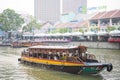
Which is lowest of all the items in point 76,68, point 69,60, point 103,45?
point 103,45

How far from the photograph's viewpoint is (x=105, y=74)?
65.3ft

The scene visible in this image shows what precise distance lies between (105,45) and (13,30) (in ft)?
105

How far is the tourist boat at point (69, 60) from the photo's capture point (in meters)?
18.9

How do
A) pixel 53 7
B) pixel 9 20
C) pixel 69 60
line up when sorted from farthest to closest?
pixel 53 7 < pixel 9 20 < pixel 69 60

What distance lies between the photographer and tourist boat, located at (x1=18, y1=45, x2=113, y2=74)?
18.9m

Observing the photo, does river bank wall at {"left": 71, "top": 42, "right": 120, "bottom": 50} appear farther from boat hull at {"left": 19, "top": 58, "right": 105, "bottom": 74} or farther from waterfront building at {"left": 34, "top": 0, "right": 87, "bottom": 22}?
waterfront building at {"left": 34, "top": 0, "right": 87, "bottom": 22}

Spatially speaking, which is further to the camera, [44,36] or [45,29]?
[45,29]

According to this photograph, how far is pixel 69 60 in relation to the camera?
19734 mm

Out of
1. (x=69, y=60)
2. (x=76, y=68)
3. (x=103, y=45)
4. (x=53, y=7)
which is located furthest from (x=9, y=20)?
(x=53, y=7)

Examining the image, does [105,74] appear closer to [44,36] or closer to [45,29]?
[44,36]

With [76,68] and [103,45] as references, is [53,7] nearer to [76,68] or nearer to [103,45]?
[103,45]

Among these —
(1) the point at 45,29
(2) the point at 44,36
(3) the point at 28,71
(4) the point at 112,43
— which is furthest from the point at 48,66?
(1) the point at 45,29

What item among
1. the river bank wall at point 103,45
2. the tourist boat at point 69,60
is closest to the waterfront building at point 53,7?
the river bank wall at point 103,45

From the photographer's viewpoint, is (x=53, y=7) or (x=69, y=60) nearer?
(x=69, y=60)
